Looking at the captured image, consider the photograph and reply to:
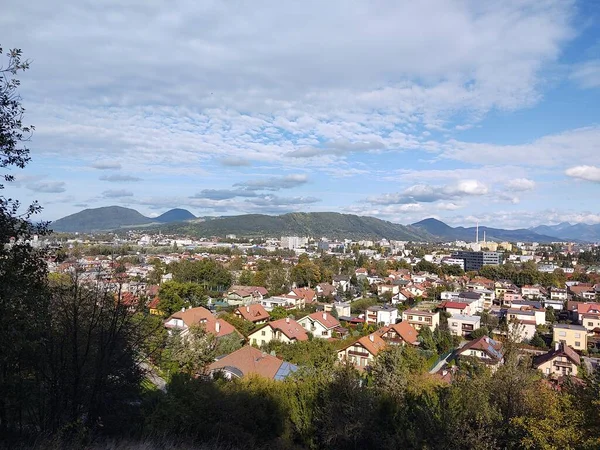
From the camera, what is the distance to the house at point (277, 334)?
811 inches

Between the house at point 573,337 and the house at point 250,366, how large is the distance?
17.4m

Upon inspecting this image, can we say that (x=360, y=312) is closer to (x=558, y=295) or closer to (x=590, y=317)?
(x=590, y=317)

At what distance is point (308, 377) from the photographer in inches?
409

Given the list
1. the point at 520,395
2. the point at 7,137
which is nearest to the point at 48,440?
the point at 7,137

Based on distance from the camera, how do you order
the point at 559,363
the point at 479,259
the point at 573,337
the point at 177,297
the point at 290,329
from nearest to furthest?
the point at 559,363
the point at 290,329
the point at 573,337
the point at 177,297
the point at 479,259

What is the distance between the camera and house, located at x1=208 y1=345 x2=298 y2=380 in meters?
13.0

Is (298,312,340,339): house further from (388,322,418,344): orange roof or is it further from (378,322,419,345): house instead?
(388,322,418,344): orange roof

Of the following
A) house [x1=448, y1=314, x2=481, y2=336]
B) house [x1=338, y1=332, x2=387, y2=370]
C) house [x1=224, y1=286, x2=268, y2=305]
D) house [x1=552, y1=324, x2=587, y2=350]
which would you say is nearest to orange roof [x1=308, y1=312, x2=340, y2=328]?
house [x1=338, y1=332, x2=387, y2=370]

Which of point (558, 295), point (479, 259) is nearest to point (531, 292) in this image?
point (558, 295)

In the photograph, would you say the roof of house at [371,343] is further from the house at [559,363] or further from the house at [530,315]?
the house at [530,315]

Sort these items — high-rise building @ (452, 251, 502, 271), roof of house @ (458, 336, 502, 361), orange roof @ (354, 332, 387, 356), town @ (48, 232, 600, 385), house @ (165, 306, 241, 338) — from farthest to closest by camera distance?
high-rise building @ (452, 251, 502, 271), house @ (165, 306, 241, 338), orange roof @ (354, 332, 387, 356), roof of house @ (458, 336, 502, 361), town @ (48, 232, 600, 385)

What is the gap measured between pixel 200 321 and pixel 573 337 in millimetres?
20391

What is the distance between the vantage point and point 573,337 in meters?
22.5

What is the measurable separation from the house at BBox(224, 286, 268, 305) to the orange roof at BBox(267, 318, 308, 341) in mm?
9591
